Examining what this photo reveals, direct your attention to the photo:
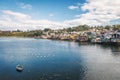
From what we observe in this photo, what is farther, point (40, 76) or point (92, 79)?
point (40, 76)

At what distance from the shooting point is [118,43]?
14112 centimetres

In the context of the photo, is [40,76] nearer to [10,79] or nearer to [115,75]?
[10,79]

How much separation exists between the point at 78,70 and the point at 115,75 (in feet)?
38.1

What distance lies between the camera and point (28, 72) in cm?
5550

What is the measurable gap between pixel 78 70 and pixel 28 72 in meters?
15.7

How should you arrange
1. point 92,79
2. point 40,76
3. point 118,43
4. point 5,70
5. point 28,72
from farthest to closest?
1. point 118,43
2. point 5,70
3. point 28,72
4. point 40,76
5. point 92,79

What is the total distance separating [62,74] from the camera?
52.8 m

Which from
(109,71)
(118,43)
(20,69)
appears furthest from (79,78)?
(118,43)

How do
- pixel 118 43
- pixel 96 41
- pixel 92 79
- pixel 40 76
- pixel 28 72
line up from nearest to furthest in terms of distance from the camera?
pixel 92 79, pixel 40 76, pixel 28 72, pixel 118 43, pixel 96 41

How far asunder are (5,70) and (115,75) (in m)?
34.4

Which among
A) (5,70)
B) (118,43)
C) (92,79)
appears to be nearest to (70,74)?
(92,79)

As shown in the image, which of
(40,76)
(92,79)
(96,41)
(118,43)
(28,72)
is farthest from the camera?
(96,41)

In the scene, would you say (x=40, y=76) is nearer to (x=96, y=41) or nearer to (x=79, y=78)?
(x=79, y=78)

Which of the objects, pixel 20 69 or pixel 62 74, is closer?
pixel 62 74
